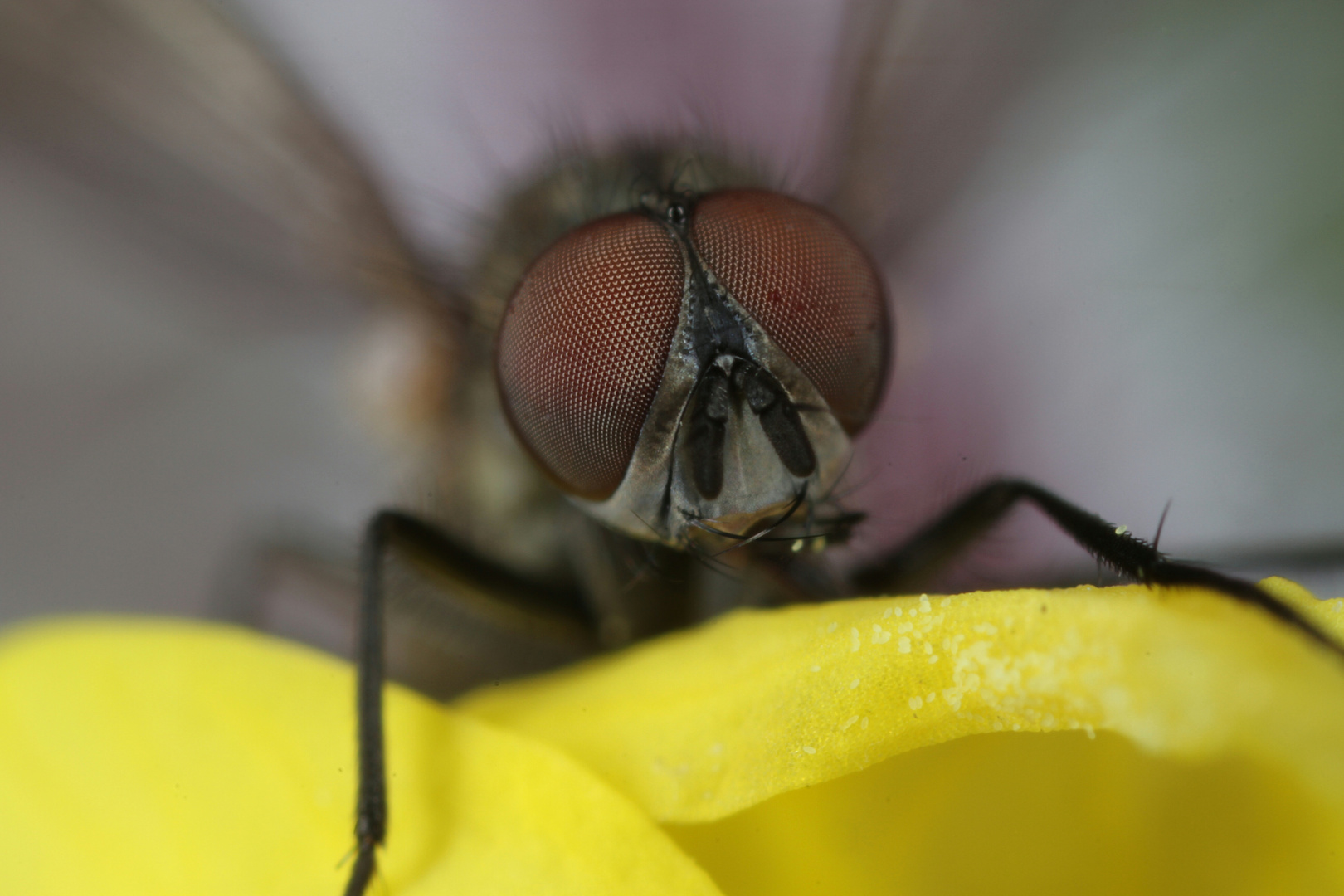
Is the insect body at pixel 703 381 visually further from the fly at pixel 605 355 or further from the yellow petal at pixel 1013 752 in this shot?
the yellow petal at pixel 1013 752

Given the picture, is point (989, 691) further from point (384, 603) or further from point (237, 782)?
point (384, 603)

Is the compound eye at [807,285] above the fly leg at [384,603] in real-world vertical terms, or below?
above

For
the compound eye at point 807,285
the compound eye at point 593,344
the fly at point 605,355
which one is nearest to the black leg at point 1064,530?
the fly at point 605,355

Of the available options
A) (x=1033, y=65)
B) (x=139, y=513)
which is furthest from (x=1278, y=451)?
(x=139, y=513)

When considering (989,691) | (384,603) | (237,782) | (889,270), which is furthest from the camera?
(889,270)

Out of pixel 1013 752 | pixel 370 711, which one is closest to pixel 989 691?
pixel 1013 752

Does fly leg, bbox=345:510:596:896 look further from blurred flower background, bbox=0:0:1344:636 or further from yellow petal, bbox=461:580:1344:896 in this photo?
yellow petal, bbox=461:580:1344:896

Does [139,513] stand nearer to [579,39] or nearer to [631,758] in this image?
[579,39]

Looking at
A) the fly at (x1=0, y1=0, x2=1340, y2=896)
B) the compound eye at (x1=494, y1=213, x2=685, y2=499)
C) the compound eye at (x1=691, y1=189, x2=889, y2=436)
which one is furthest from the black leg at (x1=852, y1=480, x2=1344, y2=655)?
the compound eye at (x1=494, y1=213, x2=685, y2=499)
